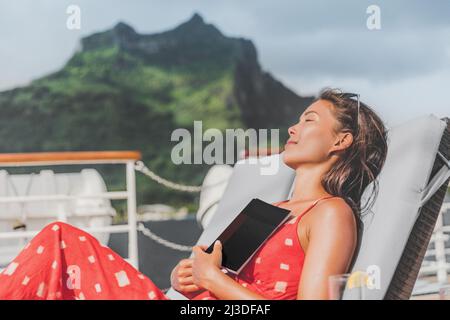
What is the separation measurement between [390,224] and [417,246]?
0.10 m

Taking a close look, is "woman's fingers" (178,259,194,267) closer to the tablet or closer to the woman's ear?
the tablet

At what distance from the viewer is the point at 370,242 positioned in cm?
183

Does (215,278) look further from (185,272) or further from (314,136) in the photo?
(314,136)

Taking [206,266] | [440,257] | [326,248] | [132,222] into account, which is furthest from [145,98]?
[326,248]

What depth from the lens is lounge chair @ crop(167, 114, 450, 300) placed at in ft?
5.90

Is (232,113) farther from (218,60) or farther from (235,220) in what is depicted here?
(235,220)

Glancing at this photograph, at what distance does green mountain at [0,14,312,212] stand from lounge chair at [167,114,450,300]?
8.65m

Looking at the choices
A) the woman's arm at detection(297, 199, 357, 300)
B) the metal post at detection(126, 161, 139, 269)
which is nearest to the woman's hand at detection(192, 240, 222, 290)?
the woman's arm at detection(297, 199, 357, 300)

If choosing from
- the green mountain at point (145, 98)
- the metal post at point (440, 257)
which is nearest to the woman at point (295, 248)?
the metal post at point (440, 257)

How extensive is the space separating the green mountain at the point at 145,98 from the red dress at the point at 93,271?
8.74 m

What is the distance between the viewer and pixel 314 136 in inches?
75.7

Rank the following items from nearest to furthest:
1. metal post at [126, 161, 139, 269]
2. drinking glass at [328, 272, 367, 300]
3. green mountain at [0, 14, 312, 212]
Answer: drinking glass at [328, 272, 367, 300]
metal post at [126, 161, 139, 269]
green mountain at [0, 14, 312, 212]

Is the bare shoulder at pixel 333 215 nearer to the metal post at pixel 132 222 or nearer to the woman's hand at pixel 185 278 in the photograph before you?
the woman's hand at pixel 185 278

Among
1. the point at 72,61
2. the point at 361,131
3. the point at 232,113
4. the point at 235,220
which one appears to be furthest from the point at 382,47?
the point at 72,61
